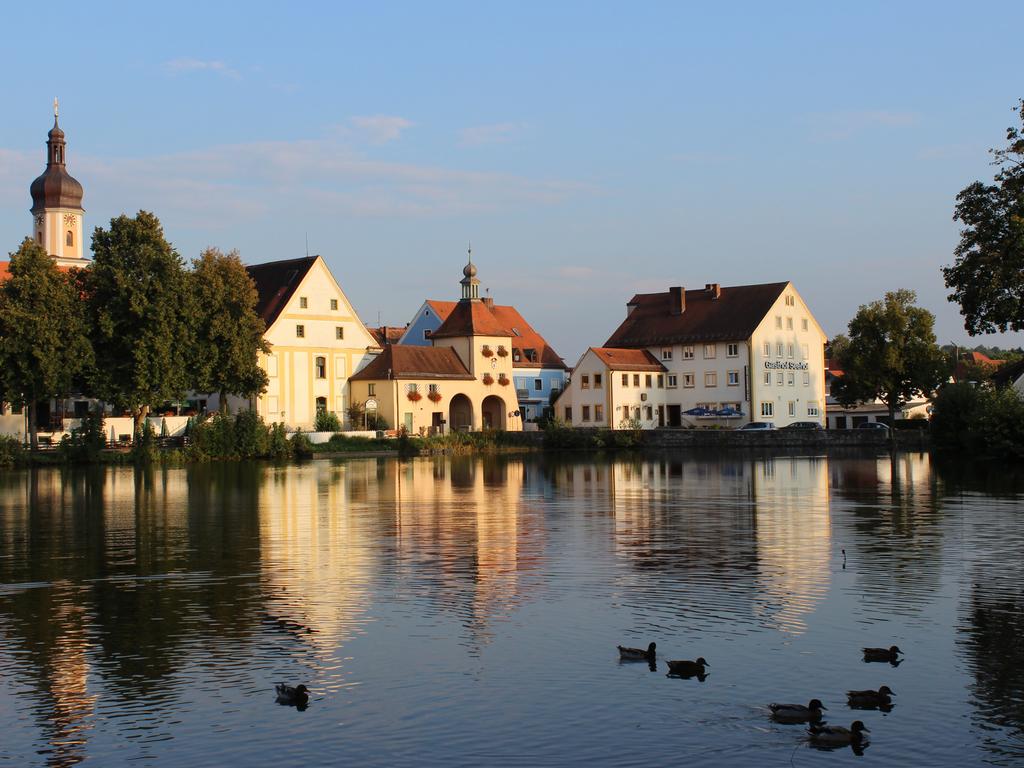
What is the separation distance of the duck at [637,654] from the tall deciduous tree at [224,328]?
59374 mm

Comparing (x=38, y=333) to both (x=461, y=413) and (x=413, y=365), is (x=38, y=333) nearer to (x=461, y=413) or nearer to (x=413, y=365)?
(x=413, y=365)

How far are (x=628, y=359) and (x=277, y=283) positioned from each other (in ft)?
97.0

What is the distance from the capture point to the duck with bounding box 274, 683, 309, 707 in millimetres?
13453

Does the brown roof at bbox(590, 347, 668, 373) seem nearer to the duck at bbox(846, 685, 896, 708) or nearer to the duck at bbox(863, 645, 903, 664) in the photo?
the duck at bbox(863, 645, 903, 664)

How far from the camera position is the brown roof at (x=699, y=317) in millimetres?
100812

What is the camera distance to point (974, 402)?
70.8m

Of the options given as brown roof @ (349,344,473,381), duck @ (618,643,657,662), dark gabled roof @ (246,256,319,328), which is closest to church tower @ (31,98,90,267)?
dark gabled roof @ (246,256,319,328)

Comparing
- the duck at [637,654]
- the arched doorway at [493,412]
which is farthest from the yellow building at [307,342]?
the duck at [637,654]

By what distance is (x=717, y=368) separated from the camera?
10081 cm

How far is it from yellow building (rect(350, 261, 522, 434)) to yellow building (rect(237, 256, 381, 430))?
1809 millimetres

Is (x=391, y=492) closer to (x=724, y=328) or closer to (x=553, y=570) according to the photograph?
(x=553, y=570)

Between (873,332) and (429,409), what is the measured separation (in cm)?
3485

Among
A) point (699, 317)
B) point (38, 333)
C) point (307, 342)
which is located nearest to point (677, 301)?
point (699, 317)

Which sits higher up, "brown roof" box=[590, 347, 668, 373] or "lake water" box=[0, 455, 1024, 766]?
"brown roof" box=[590, 347, 668, 373]
